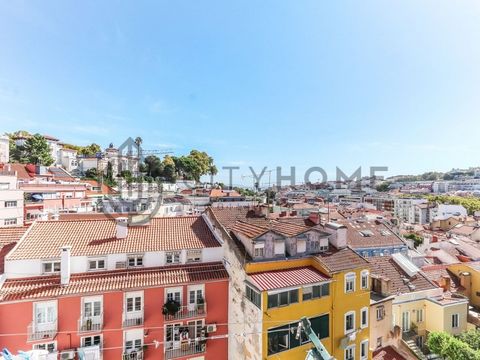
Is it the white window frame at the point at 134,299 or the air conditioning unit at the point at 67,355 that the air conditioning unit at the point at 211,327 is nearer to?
the white window frame at the point at 134,299

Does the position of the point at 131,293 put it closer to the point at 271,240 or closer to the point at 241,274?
the point at 241,274

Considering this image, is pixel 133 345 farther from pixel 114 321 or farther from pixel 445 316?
pixel 445 316

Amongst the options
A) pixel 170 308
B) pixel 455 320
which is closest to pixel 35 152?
pixel 170 308

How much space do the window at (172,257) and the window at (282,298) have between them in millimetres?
6960

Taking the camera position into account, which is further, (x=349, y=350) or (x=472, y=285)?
(x=472, y=285)

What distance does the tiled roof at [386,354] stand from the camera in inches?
769

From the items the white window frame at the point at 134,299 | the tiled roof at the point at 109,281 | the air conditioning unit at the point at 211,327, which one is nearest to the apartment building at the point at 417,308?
the air conditioning unit at the point at 211,327

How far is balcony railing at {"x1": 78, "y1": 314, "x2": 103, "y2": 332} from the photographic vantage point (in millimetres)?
15414

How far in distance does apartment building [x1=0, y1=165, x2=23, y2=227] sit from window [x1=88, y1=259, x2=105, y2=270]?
86.6ft

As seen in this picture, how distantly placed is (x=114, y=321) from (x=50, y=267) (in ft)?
16.3

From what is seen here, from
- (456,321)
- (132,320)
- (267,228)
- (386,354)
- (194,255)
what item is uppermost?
(267,228)

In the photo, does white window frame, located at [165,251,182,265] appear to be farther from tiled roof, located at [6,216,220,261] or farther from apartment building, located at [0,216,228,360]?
tiled roof, located at [6,216,220,261]

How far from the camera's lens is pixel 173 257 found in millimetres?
18984

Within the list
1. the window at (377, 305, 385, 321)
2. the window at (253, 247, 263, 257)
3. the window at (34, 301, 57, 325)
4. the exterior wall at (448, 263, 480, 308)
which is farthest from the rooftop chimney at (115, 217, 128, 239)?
the exterior wall at (448, 263, 480, 308)
